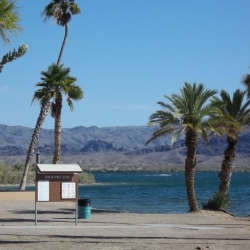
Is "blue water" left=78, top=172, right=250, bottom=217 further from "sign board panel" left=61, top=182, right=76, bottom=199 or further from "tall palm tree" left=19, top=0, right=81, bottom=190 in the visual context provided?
"sign board panel" left=61, top=182, right=76, bottom=199

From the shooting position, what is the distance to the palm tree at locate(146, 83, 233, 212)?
30203 millimetres

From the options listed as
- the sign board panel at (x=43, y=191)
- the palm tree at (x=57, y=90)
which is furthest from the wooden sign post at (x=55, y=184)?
the palm tree at (x=57, y=90)

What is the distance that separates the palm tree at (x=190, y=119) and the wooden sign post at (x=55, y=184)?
29.5 feet

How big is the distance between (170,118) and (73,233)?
40.8 feet

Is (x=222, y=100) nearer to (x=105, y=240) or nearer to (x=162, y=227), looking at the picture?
(x=162, y=227)

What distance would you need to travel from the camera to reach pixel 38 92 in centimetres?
4184

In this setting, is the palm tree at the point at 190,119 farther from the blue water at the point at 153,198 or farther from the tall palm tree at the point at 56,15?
the tall palm tree at the point at 56,15

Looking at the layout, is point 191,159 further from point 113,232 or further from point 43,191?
point 113,232

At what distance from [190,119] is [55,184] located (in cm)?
1008

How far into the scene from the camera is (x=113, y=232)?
19.7 meters

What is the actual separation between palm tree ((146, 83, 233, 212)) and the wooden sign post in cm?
899

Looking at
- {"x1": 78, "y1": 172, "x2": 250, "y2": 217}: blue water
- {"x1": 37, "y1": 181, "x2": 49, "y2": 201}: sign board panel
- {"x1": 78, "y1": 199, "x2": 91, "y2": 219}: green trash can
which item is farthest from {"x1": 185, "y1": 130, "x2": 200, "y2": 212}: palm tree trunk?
{"x1": 37, "y1": 181, "x2": 49, "y2": 201}: sign board panel

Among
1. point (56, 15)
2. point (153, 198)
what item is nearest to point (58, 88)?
point (56, 15)

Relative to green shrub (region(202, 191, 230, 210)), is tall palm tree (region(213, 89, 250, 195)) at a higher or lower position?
higher
